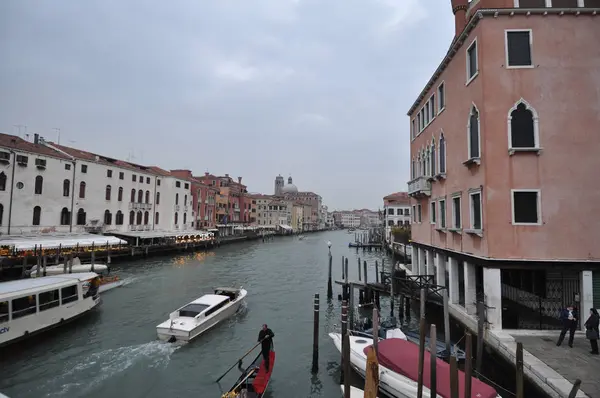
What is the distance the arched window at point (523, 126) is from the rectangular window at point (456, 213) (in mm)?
3049

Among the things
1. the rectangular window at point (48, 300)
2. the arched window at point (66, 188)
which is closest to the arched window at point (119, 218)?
the arched window at point (66, 188)

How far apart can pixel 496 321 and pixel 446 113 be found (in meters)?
8.54

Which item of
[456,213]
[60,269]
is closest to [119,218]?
[60,269]

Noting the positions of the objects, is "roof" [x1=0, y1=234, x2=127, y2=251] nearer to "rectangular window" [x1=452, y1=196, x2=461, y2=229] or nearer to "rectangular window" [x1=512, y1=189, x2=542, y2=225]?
"rectangular window" [x1=452, y1=196, x2=461, y2=229]

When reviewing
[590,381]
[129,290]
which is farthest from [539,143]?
[129,290]

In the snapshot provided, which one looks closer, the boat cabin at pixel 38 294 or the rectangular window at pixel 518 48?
the rectangular window at pixel 518 48

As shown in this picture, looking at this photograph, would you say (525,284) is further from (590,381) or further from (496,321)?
(590,381)

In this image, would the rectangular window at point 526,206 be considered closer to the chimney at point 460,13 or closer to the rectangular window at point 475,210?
the rectangular window at point 475,210

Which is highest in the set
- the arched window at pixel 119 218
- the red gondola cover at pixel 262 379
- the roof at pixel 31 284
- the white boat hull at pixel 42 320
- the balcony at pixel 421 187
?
the balcony at pixel 421 187

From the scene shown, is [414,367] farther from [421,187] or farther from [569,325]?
[421,187]

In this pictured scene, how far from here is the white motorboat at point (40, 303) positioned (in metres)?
11.9

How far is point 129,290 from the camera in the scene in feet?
71.4

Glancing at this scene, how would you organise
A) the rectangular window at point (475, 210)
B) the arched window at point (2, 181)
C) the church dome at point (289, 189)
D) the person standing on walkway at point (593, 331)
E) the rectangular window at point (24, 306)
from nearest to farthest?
the person standing on walkway at point (593, 331), the rectangular window at point (475, 210), the rectangular window at point (24, 306), the arched window at point (2, 181), the church dome at point (289, 189)

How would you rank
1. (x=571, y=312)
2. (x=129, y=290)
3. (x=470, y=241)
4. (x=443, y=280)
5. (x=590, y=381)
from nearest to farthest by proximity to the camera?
(x=590, y=381)
(x=571, y=312)
(x=470, y=241)
(x=443, y=280)
(x=129, y=290)
